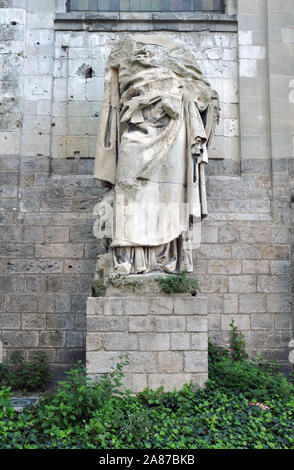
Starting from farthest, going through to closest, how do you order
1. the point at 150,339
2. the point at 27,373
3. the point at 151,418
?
1. the point at 27,373
2. the point at 150,339
3. the point at 151,418

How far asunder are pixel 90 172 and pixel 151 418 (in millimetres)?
3827

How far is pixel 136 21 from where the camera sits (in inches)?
296

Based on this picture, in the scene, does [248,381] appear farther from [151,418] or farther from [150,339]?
[151,418]

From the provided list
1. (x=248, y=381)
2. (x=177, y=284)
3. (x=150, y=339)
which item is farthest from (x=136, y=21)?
(x=248, y=381)

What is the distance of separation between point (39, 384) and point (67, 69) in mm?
4552

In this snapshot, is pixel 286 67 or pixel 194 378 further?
pixel 286 67

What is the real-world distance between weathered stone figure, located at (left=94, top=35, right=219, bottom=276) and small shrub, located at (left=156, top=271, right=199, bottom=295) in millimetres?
208

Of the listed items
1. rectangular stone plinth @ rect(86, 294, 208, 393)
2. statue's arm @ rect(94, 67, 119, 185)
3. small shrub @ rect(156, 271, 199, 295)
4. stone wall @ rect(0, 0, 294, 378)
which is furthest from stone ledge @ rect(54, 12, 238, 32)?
rectangular stone plinth @ rect(86, 294, 208, 393)

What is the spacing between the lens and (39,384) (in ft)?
20.1

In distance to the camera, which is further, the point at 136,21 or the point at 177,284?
the point at 136,21

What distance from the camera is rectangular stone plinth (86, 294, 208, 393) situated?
5008mm

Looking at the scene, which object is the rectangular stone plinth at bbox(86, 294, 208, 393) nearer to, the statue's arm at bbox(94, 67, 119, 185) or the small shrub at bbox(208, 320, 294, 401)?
the small shrub at bbox(208, 320, 294, 401)
